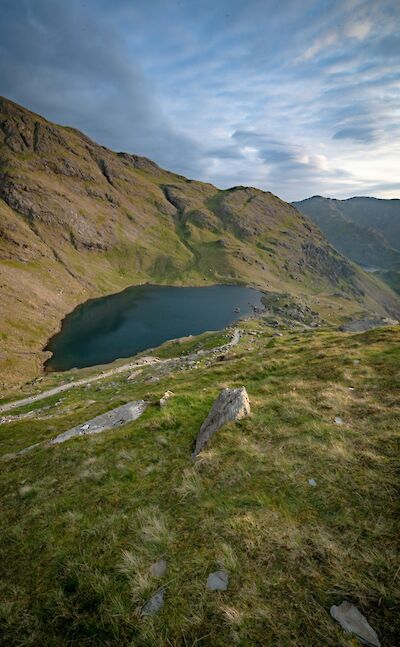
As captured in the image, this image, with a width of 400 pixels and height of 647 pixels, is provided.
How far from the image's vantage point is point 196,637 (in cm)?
515

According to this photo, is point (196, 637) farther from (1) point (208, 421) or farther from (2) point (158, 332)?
(2) point (158, 332)

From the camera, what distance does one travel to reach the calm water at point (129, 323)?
103 meters

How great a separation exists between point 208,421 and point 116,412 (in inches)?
308

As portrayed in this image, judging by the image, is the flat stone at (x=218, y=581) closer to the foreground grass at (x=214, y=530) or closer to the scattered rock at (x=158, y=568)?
the foreground grass at (x=214, y=530)

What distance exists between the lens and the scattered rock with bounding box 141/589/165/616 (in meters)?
5.72

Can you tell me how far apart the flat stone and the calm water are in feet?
304

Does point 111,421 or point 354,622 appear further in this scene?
point 111,421

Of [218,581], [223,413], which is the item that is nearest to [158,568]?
[218,581]

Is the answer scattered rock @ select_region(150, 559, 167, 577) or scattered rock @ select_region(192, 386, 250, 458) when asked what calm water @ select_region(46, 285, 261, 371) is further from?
scattered rock @ select_region(150, 559, 167, 577)

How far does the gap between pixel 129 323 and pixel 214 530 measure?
444 feet

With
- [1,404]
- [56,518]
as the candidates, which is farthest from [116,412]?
[1,404]

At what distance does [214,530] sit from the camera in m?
7.28

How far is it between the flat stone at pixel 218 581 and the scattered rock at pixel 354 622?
1907 millimetres

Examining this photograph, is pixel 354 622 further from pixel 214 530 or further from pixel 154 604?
pixel 154 604
